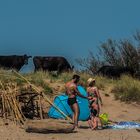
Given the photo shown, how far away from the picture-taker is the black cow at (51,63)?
3723cm

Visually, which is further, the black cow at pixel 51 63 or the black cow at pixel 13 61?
the black cow at pixel 51 63

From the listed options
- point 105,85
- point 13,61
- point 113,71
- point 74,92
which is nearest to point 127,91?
point 105,85

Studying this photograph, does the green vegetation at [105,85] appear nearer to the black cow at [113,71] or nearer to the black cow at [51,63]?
the black cow at [113,71]

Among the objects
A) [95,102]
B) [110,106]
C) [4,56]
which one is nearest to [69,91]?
[95,102]

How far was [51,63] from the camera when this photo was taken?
37844 millimetres

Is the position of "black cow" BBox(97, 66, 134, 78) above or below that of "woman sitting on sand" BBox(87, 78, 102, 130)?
above

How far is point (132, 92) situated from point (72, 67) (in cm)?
987

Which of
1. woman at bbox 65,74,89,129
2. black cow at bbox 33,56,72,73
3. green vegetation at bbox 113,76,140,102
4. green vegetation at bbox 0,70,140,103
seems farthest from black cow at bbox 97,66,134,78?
woman at bbox 65,74,89,129

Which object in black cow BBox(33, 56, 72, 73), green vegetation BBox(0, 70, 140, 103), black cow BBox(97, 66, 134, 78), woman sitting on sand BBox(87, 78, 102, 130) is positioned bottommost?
woman sitting on sand BBox(87, 78, 102, 130)

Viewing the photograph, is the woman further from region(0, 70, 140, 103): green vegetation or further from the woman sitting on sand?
region(0, 70, 140, 103): green vegetation

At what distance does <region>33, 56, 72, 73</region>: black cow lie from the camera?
3723 centimetres

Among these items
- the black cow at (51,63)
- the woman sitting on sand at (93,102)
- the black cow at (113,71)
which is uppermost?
the black cow at (51,63)

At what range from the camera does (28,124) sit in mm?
17922

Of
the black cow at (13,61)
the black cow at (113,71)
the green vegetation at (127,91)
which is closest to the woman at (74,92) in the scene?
the green vegetation at (127,91)
